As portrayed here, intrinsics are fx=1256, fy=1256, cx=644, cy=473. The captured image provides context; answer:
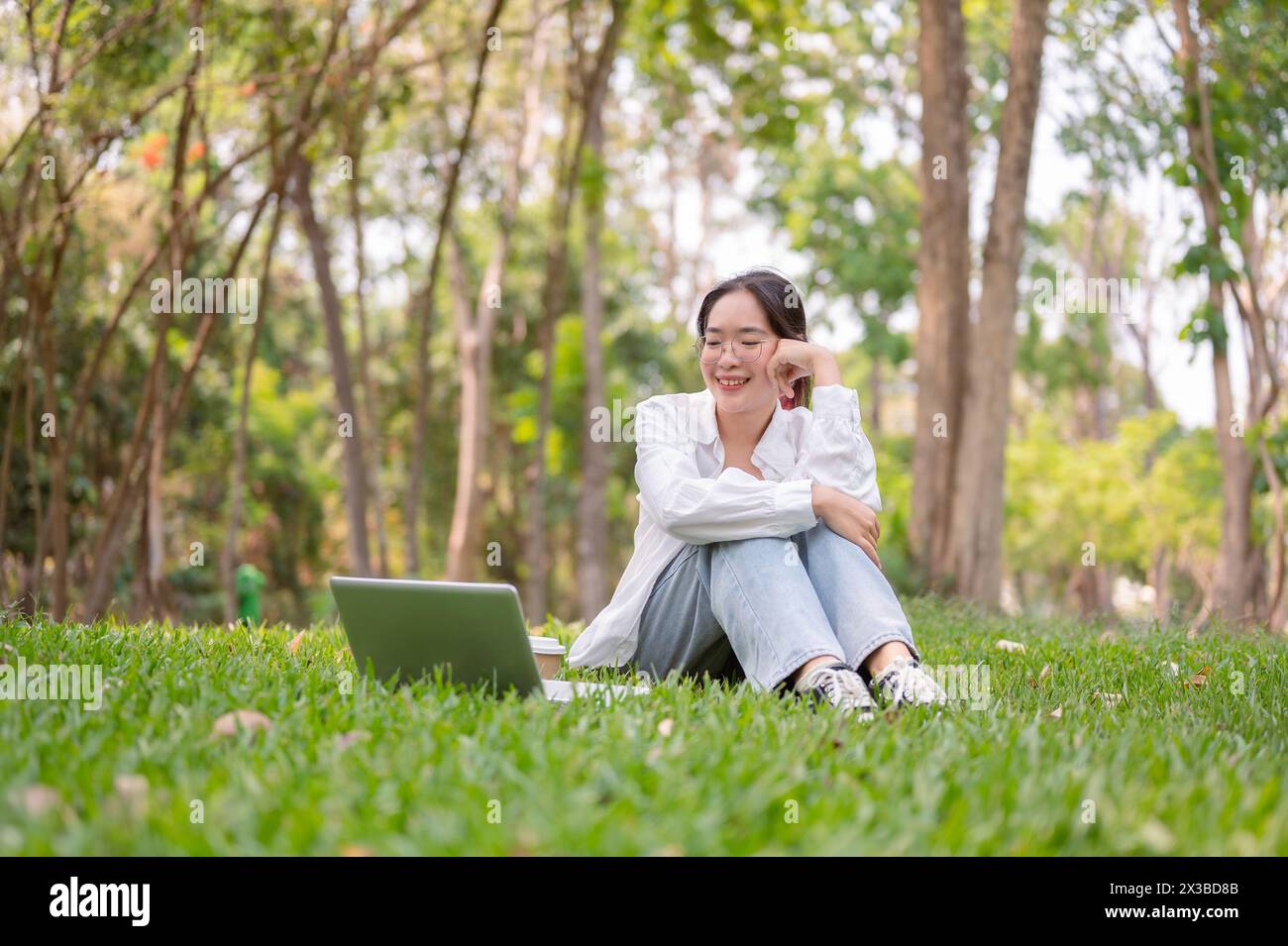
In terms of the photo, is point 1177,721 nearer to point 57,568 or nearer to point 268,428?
point 57,568

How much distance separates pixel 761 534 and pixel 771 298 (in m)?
0.92

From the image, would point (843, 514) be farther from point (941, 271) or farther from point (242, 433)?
point (242, 433)

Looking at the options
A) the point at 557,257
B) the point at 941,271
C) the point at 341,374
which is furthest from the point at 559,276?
the point at 941,271

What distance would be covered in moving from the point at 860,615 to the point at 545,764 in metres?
1.36

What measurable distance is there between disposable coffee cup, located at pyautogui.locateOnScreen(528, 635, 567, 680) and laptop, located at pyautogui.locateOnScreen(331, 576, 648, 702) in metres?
0.29

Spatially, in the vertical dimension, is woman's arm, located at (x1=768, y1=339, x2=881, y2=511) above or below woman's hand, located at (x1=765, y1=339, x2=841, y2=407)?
below

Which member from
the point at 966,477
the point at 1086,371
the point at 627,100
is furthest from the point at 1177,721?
the point at 1086,371

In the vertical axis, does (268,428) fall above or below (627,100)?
below

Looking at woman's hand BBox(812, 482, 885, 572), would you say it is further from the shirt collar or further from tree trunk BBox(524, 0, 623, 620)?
tree trunk BBox(524, 0, 623, 620)

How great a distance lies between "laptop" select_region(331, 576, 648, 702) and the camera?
2752 mm

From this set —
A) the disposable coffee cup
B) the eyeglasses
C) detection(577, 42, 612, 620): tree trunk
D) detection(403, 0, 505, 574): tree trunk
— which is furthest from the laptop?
detection(577, 42, 612, 620): tree trunk

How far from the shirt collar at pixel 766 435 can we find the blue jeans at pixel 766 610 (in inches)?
16.9

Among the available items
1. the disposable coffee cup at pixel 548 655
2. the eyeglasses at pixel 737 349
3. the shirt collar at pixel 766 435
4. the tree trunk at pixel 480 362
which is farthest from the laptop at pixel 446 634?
the tree trunk at pixel 480 362
